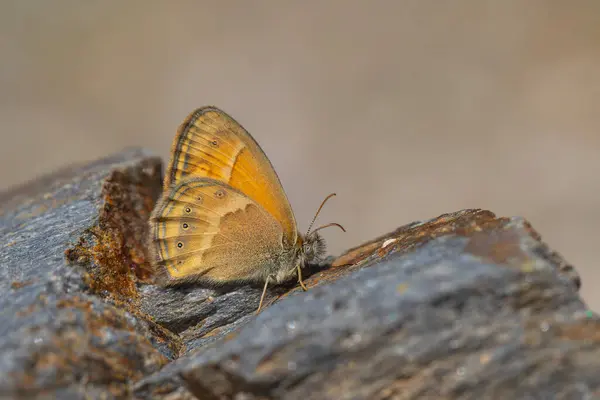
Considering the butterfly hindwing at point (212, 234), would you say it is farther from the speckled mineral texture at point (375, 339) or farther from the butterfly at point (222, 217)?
the speckled mineral texture at point (375, 339)

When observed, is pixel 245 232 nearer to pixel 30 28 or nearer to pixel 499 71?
pixel 499 71

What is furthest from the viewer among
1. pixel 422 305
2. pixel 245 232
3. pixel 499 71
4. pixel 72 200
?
pixel 499 71

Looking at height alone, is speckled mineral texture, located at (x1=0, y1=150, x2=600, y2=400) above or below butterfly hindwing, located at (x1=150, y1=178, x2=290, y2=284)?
below

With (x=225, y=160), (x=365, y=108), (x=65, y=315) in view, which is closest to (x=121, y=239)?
(x=225, y=160)

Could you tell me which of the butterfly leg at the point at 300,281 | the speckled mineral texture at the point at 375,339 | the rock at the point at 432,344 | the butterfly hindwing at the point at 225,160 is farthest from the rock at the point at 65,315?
the butterfly leg at the point at 300,281

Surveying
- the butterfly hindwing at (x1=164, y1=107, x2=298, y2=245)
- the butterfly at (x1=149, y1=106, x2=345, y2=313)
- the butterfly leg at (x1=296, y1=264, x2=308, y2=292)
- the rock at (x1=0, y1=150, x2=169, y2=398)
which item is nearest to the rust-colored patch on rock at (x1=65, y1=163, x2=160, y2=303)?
the rock at (x1=0, y1=150, x2=169, y2=398)

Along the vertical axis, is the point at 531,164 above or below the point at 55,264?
below

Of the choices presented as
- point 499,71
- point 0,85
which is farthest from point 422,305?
point 0,85

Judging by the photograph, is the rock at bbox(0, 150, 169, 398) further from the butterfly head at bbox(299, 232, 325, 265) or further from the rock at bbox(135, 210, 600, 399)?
the butterfly head at bbox(299, 232, 325, 265)
